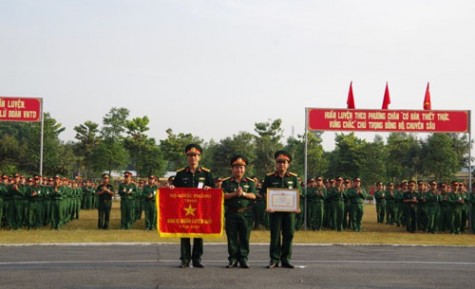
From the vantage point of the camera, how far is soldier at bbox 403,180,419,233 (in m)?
22.0

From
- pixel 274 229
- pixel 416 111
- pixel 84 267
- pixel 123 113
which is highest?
pixel 123 113

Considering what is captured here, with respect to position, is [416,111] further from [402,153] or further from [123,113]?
[123,113]

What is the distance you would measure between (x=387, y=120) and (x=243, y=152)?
3390 cm

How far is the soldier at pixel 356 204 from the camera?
21344 mm

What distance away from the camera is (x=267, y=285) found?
8.68 m

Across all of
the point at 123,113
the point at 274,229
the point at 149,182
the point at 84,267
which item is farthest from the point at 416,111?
the point at 123,113

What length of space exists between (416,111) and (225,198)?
14165mm

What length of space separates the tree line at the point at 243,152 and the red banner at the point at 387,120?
32.7m

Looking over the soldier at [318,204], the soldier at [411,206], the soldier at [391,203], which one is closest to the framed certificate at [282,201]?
the soldier at [318,204]

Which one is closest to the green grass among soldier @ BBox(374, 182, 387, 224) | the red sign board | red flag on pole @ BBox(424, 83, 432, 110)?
the red sign board

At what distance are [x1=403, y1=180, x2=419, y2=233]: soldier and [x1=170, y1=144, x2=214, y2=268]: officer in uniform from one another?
13.0 m

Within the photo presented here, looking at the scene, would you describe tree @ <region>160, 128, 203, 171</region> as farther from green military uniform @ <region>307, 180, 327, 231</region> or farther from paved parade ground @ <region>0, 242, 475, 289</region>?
paved parade ground @ <region>0, 242, 475, 289</region>

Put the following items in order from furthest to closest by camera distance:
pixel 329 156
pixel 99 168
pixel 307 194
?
1. pixel 329 156
2. pixel 99 168
3. pixel 307 194

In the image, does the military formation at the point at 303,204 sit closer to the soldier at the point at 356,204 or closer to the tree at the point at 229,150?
the soldier at the point at 356,204
